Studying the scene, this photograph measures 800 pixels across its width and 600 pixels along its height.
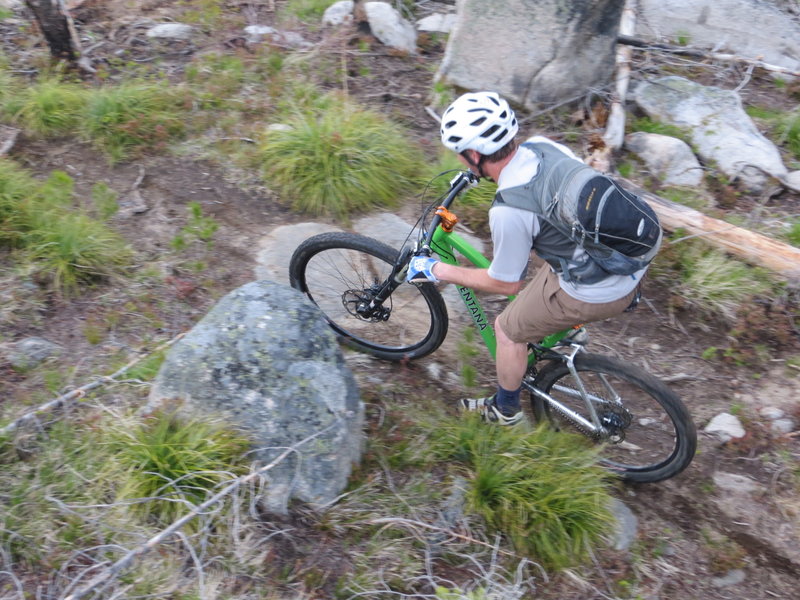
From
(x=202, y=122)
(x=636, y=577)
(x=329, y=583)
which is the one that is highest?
(x=202, y=122)

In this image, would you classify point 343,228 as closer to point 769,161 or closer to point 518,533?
point 518,533

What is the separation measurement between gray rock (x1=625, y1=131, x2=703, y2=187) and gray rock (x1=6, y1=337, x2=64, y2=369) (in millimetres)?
5071

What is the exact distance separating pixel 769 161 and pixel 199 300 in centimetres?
514

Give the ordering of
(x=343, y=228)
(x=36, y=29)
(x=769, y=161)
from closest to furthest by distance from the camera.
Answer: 1. (x=343, y=228)
2. (x=769, y=161)
3. (x=36, y=29)

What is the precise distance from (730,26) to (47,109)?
738 centimetres

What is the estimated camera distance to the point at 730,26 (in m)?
7.94

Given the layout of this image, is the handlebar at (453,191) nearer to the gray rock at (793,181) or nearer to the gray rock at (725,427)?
the gray rock at (725,427)

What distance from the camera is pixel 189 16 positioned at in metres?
7.89

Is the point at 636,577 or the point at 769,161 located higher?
the point at 769,161

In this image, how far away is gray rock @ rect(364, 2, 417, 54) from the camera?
Result: 762cm

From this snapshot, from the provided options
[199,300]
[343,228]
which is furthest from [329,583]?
[343,228]

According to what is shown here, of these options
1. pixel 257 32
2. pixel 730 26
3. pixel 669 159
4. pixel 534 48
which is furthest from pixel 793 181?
pixel 257 32

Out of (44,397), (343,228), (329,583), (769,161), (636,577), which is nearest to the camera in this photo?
(329,583)

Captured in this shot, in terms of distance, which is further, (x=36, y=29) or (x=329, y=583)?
(x=36, y=29)
